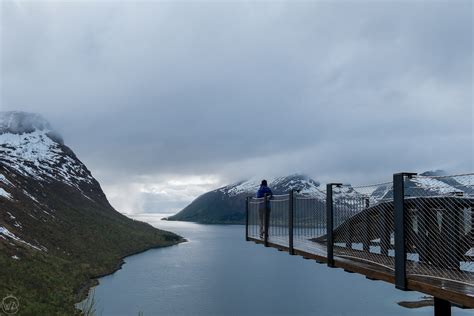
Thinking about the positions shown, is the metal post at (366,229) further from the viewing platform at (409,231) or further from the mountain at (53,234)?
the mountain at (53,234)

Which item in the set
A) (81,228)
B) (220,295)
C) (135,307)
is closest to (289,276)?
(220,295)

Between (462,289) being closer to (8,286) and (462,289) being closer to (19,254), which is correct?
(8,286)

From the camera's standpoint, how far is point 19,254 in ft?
264

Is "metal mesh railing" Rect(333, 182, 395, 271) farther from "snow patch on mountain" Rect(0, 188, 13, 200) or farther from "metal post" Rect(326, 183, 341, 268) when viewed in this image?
"snow patch on mountain" Rect(0, 188, 13, 200)

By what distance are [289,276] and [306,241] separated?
78.6m

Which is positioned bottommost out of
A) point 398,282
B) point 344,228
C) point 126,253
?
point 126,253

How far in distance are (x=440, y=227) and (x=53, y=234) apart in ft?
376

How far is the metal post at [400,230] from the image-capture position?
26.5 ft

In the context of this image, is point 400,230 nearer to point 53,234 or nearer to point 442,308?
point 442,308

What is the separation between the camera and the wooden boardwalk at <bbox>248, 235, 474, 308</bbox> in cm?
693

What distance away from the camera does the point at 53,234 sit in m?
112

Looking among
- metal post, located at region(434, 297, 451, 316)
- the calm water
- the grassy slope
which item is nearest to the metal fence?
metal post, located at region(434, 297, 451, 316)

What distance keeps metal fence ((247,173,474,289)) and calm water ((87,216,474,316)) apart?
52.8m

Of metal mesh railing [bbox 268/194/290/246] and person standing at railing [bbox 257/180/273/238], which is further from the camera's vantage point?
person standing at railing [bbox 257/180/273/238]
